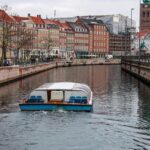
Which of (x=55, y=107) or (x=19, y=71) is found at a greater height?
(x=55, y=107)

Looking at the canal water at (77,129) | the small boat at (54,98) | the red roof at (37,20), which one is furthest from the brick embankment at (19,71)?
the red roof at (37,20)

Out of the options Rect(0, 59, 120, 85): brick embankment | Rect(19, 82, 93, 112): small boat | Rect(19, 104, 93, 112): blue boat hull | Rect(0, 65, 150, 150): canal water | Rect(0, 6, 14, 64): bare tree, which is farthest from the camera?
Rect(0, 6, 14, 64): bare tree

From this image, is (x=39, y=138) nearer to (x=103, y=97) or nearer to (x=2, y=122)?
(x=2, y=122)

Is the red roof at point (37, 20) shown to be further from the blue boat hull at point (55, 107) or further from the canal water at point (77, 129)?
the blue boat hull at point (55, 107)

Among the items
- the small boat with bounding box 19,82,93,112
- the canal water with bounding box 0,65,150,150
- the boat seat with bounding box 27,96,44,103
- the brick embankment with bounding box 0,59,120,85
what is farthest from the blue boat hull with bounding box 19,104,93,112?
the brick embankment with bounding box 0,59,120,85

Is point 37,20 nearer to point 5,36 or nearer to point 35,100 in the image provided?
point 5,36

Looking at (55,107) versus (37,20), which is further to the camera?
(37,20)

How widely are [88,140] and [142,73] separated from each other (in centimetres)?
5442

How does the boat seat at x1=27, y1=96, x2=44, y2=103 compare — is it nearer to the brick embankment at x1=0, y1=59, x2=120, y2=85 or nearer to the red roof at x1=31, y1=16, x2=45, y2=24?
the brick embankment at x1=0, y1=59, x2=120, y2=85

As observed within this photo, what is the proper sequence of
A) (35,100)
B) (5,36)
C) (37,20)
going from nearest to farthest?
(35,100)
(5,36)
(37,20)

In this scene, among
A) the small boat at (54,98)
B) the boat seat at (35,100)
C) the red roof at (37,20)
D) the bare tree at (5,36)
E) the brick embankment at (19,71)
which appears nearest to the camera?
the small boat at (54,98)

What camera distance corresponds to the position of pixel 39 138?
26.3 m

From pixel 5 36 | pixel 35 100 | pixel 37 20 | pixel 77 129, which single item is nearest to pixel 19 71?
pixel 5 36

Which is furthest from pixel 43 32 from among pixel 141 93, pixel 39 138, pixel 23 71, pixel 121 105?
pixel 39 138
